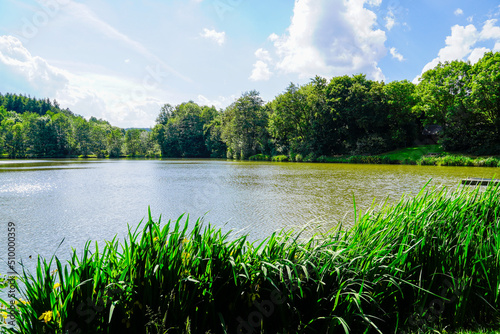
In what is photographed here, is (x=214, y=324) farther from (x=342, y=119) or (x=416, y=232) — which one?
(x=342, y=119)

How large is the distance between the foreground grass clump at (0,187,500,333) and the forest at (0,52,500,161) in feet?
118

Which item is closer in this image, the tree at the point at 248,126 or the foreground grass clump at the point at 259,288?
the foreground grass clump at the point at 259,288

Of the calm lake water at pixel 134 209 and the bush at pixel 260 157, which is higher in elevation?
the bush at pixel 260 157

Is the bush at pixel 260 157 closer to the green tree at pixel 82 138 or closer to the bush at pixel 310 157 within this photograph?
the bush at pixel 310 157

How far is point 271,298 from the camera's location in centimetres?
242

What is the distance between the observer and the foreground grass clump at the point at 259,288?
6.90 ft

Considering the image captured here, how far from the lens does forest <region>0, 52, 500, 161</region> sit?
33.5 metres

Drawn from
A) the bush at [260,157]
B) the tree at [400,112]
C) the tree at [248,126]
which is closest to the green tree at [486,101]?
the tree at [400,112]

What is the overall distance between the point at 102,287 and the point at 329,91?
46171 millimetres

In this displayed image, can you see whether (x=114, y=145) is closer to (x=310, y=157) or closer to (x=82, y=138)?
(x=82, y=138)

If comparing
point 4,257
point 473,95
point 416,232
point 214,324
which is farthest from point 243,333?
point 473,95

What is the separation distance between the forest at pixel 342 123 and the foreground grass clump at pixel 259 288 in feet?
118

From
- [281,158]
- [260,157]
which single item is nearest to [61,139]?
[260,157]

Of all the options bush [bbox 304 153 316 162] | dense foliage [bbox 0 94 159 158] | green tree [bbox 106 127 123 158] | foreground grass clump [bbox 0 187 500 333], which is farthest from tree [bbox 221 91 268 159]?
foreground grass clump [bbox 0 187 500 333]
